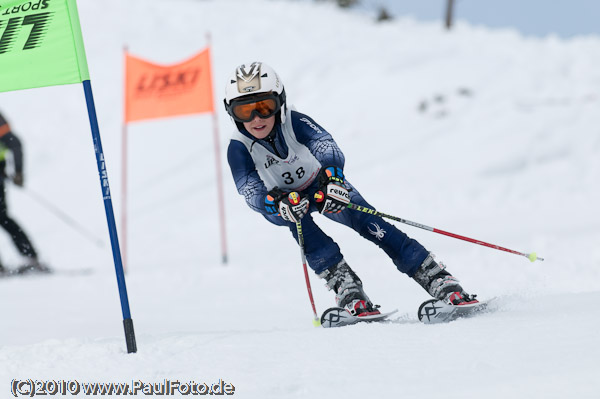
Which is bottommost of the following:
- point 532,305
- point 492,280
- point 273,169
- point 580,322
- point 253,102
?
point 492,280

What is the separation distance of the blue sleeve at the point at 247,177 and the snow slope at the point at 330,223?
2.73 ft

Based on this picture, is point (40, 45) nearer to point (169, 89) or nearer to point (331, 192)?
point (331, 192)

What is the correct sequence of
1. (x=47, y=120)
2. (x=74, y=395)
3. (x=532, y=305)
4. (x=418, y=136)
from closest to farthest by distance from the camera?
(x=74, y=395) < (x=532, y=305) < (x=418, y=136) < (x=47, y=120)

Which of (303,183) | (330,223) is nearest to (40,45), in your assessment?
(303,183)

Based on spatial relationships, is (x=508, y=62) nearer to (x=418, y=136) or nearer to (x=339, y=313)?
(x=418, y=136)

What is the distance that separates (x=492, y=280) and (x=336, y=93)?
1097 centimetres

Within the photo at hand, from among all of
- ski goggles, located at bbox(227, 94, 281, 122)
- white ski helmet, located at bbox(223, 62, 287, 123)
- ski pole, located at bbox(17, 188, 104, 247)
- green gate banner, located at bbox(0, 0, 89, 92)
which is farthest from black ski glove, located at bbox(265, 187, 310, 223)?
ski pole, located at bbox(17, 188, 104, 247)

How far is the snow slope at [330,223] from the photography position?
113 inches

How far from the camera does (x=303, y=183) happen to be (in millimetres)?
4199

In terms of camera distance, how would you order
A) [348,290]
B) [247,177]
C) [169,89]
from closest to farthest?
[247,177], [348,290], [169,89]

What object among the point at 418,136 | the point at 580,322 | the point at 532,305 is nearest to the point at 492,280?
the point at 532,305

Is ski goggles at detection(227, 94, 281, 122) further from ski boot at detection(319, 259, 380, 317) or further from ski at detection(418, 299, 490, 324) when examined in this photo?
ski at detection(418, 299, 490, 324)

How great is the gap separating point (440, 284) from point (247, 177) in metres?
1.41

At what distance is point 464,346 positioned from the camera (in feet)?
9.41
